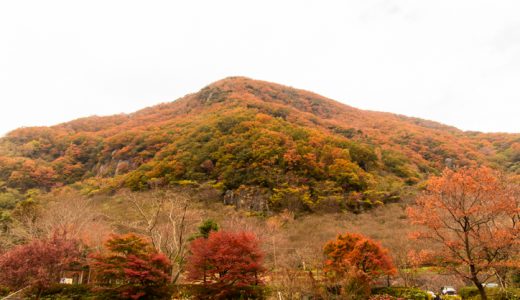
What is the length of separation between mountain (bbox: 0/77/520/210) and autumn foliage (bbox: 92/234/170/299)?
1188 inches

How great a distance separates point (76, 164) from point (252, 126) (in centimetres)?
4422

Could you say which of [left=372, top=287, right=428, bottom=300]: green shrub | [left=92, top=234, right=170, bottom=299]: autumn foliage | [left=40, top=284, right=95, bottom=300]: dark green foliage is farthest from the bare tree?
[left=372, top=287, right=428, bottom=300]: green shrub

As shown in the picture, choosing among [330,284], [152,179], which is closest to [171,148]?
[152,179]

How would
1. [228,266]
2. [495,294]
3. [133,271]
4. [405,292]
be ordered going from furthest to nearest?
[405,292] → [228,266] → [133,271] → [495,294]

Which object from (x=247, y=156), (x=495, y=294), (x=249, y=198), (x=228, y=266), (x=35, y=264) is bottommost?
(x=249, y=198)

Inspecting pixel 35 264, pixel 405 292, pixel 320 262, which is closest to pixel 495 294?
pixel 405 292

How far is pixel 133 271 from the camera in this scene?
59.7ft

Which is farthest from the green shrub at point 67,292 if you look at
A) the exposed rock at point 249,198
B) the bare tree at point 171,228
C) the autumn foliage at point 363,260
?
the exposed rock at point 249,198

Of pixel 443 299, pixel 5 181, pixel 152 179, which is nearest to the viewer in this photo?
pixel 443 299

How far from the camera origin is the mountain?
54969mm

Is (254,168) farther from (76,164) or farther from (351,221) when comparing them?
(76,164)

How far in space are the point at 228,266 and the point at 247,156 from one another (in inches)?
1658

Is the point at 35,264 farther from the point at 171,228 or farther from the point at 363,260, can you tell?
the point at 363,260

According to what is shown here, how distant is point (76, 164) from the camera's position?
80.1 meters
